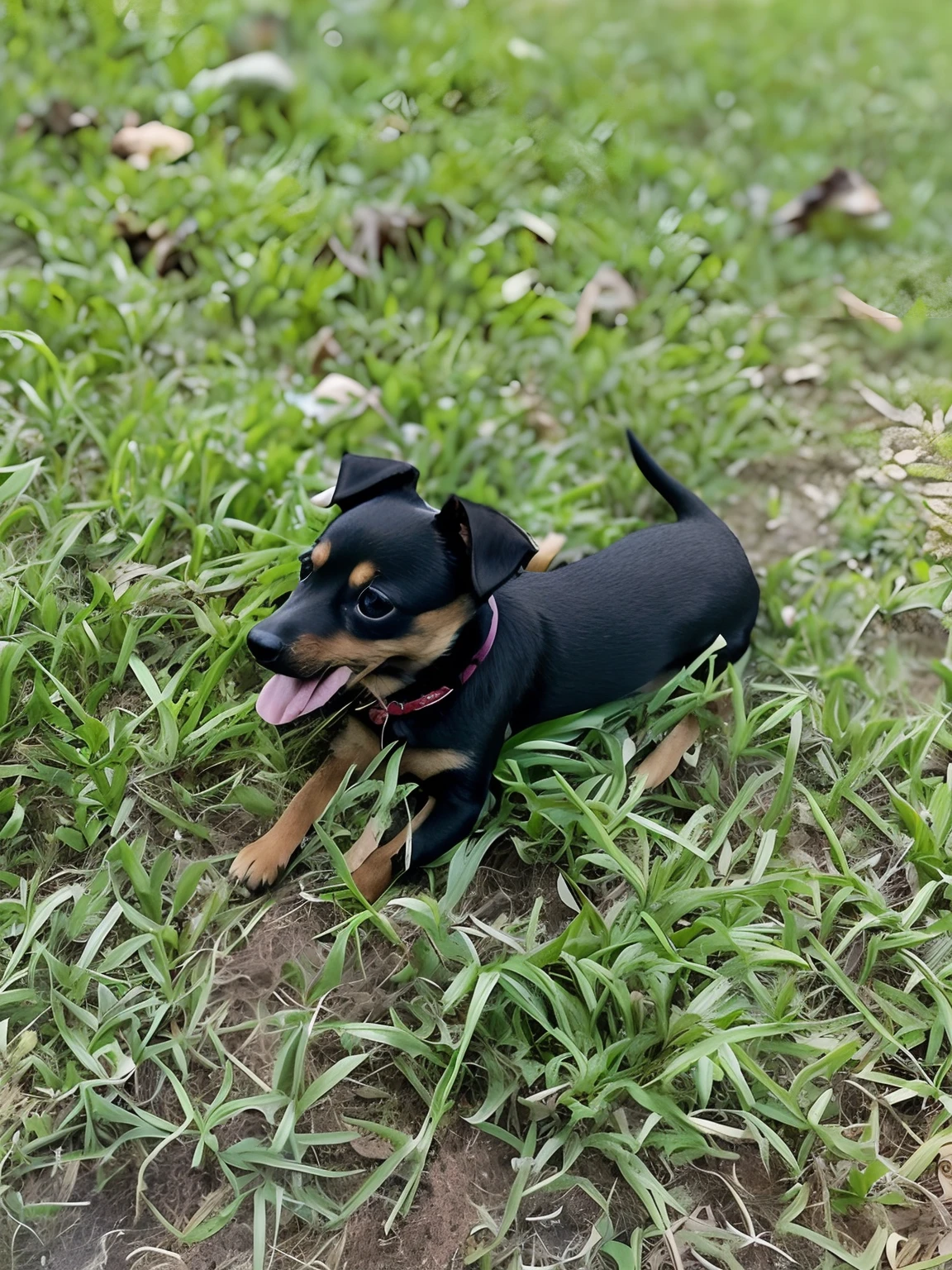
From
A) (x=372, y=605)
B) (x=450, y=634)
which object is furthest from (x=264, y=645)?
(x=450, y=634)

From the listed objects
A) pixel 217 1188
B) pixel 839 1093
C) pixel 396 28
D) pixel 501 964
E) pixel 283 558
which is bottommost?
pixel 839 1093

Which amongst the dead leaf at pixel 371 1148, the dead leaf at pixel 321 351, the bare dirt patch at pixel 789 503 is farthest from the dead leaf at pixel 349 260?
the dead leaf at pixel 371 1148

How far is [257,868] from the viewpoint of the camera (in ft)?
8.11

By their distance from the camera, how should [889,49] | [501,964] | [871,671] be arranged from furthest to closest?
[889,49], [871,671], [501,964]

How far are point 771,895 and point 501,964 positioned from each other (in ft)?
2.36

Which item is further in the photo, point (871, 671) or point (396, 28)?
point (396, 28)

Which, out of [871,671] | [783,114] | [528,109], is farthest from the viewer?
[783,114]

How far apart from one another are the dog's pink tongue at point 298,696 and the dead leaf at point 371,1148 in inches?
38.0

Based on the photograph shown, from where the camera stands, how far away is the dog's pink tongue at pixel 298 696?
2529mm

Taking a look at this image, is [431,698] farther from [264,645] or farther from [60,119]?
[60,119]

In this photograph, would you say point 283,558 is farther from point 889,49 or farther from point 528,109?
point 889,49

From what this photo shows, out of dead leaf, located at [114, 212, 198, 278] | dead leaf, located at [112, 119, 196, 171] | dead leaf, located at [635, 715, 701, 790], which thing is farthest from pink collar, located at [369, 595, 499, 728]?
dead leaf, located at [112, 119, 196, 171]

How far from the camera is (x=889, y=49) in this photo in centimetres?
605

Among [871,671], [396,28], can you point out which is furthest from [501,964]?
[396,28]
